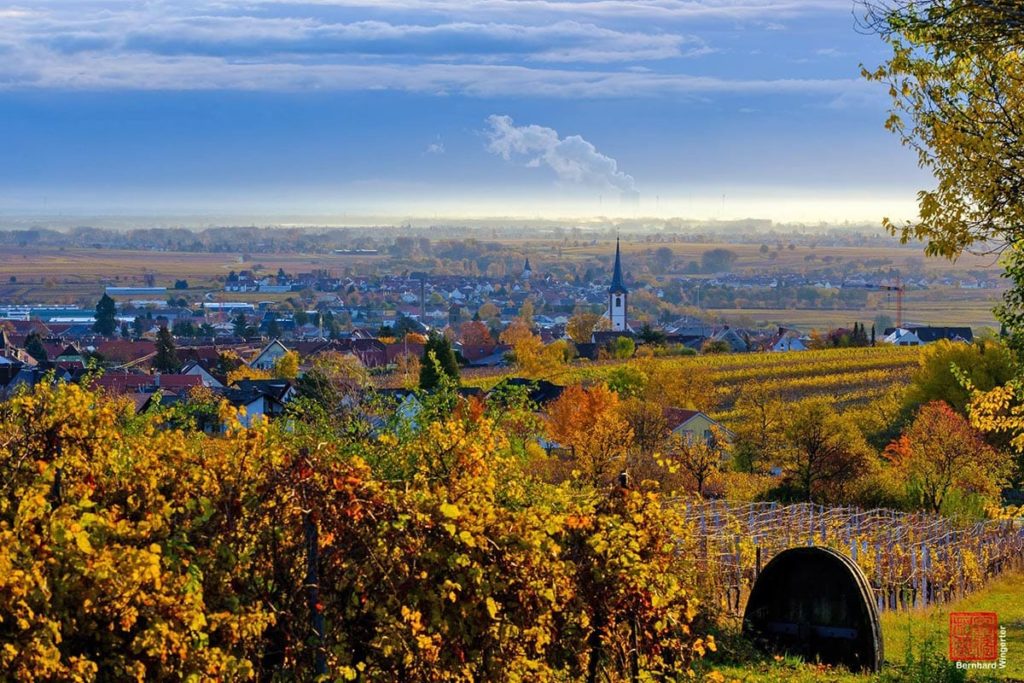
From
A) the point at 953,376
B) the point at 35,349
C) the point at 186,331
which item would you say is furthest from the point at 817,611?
the point at 186,331

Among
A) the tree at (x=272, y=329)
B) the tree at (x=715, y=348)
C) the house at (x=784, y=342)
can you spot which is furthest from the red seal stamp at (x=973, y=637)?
the tree at (x=272, y=329)

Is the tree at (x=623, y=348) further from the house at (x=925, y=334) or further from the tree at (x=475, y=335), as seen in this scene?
the house at (x=925, y=334)

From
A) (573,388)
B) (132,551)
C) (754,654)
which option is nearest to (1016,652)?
(754,654)

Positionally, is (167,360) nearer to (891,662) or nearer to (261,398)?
(261,398)

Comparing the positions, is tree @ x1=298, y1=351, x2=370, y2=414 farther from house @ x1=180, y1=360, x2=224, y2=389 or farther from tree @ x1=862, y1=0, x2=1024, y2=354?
house @ x1=180, y1=360, x2=224, y2=389

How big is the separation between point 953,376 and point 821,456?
20.4m

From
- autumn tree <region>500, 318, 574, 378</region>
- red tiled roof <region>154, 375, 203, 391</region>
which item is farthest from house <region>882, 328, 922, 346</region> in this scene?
red tiled roof <region>154, 375, 203, 391</region>

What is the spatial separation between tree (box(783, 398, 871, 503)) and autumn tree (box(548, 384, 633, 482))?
456 cm

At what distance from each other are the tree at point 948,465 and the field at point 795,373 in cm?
2480

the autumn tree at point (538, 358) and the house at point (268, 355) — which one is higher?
the autumn tree at point (538, 358)

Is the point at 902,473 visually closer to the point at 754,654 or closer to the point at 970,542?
the point at 970,542

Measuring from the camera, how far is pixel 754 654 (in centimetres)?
1249

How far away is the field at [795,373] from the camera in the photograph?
6862cm

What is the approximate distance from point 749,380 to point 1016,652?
60336 millimetres
